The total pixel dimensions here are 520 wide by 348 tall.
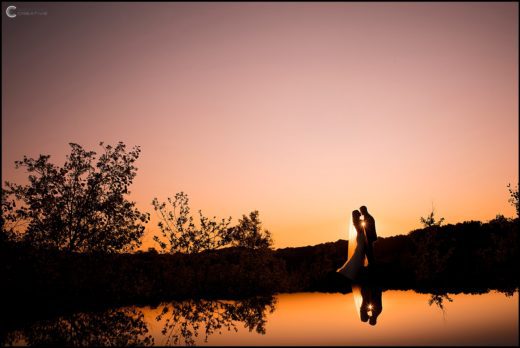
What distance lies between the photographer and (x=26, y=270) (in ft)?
63.5

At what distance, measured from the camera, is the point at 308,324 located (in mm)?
11352

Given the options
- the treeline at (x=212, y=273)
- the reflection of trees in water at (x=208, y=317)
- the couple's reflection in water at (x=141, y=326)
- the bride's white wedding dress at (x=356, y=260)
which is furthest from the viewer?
the bride's white wedding dress at (x=356, y=260)

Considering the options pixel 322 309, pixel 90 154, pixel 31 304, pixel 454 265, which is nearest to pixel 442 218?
pixel 454 265

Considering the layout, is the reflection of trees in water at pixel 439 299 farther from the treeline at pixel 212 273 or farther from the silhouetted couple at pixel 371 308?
the treeline at pixel 212 273

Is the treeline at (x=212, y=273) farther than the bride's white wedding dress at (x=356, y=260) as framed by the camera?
No

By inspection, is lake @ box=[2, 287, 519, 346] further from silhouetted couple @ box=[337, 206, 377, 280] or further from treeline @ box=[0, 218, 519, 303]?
silhouetted couple @ box=[337, 206, 377, 280]

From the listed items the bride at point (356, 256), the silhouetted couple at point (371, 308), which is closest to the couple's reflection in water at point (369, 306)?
the silhouetted couple at point (371, 308)

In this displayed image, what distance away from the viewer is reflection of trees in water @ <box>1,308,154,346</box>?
1012 centimetres

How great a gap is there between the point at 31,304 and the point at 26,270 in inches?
60.6

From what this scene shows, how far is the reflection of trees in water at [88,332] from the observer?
10125 mm

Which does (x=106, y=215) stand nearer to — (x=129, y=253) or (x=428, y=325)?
(x=129, y=253)

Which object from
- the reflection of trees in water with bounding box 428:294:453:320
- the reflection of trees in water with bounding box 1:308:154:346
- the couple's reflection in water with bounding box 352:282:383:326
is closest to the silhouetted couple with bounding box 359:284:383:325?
the couple's reflection in water with bounding box 352:282:383:326

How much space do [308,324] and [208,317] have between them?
152 inches

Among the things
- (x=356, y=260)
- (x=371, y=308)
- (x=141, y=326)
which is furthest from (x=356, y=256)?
(x=141, y=326)
